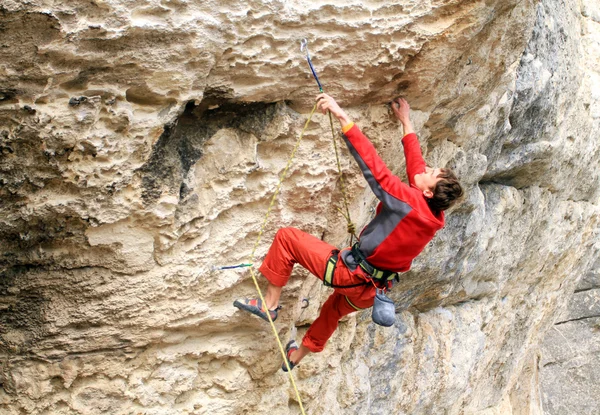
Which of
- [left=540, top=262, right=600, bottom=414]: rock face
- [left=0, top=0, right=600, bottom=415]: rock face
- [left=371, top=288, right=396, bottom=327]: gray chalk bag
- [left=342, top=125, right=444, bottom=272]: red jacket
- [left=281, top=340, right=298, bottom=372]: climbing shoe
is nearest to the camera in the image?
[left=0, top=0, right=600, bottom=415]: rock face

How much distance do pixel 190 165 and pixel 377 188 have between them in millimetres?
922

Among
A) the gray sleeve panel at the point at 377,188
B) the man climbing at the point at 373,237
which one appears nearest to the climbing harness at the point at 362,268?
the man climbing at the point at 373,237

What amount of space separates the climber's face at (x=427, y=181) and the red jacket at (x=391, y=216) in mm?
29

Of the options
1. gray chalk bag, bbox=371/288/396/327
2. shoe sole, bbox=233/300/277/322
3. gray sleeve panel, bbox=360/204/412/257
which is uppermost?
gray sleeve panel, bbox=360/204/412/257

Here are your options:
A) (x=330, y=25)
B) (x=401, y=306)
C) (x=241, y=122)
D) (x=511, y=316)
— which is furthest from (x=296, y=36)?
(x=511, y=316)

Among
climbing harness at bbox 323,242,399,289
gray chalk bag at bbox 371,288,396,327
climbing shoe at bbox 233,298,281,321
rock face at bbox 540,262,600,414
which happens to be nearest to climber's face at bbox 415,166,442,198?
climbing harness at bbox 323,242,399,289

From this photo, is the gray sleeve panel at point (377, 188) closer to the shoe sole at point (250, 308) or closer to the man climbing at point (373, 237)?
the man climbing at point (373, 237)

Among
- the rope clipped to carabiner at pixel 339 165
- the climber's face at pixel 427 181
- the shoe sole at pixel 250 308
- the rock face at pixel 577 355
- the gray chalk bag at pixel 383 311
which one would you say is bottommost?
the rock face at pixel 577 355

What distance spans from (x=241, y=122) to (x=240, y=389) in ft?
5.06

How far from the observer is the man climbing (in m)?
3.03

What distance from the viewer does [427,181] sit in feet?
10.2

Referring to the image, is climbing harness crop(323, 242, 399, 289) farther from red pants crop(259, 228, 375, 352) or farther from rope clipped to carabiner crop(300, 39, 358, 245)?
rope clipped to carabiner crop(300, 39, 358, 245)

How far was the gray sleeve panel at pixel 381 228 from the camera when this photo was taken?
3.06 m

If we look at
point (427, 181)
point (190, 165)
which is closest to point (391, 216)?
point (427, 181)
